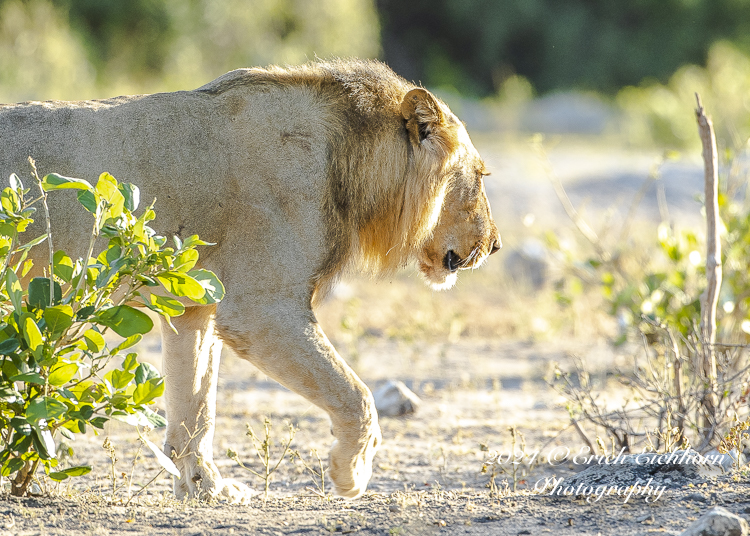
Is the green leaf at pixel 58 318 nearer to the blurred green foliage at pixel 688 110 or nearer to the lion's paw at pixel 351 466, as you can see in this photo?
the lion's paw at pixel 351 466

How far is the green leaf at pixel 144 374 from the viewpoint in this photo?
2893 mm

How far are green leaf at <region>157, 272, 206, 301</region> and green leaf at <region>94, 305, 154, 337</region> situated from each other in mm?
121

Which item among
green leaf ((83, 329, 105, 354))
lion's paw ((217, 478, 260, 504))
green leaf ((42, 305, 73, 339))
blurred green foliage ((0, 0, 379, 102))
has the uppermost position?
blurred green foliage ((0, 0, 379, 102))

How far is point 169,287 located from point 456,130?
5.00ft

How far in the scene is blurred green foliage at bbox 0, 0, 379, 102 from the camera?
18.8 m

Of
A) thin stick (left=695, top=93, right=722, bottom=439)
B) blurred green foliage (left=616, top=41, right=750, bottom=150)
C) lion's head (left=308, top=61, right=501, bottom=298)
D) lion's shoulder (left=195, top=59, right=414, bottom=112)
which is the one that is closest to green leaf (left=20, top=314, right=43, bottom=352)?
lion's head (left=308, top=61, right=501, bottom=298)

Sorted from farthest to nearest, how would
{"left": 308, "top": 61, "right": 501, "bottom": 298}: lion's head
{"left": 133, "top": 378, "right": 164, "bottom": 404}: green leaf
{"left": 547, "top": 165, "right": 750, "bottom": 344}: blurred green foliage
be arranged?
{"left": 547, "top": 165, "right": 750, "bottom": 344}: blurred green foliage
{"left": 308, "top": 61, "right": 501, "bottom": 298}: lion's head
{"left": 133, "top": 378, "right": 164, "bottom": 404}: green leaf

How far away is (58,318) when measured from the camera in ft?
9.27

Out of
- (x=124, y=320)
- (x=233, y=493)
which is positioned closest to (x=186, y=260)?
(x=124, y=320)

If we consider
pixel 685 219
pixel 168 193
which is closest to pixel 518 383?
pixel 168 193

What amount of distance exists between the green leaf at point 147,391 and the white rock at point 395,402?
2682 millimetres

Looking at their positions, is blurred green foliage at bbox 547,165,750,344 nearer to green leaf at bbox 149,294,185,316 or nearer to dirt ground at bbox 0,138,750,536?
dirt ground at bbox 0,138,750,536

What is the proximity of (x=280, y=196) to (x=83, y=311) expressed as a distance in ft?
3.00

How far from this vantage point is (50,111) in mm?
3455
